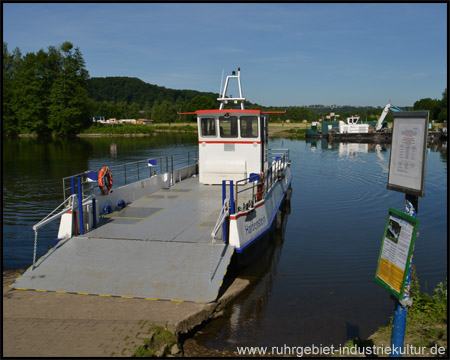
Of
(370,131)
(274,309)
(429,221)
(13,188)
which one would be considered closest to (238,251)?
(274,309)

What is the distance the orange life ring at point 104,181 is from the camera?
11.0m

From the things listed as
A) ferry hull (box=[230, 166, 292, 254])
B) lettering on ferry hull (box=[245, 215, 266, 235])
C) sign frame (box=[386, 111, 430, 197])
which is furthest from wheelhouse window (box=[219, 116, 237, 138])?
sign frame (box=[386, 111, 430, 197])

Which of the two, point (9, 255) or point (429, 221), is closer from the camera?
point (9, 255)

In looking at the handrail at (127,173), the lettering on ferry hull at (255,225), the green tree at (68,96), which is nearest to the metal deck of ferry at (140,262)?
the lettering on ferry hull at (255,225)

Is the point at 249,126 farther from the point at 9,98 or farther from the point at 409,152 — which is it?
the point at 9,98

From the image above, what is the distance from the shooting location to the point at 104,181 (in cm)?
1119

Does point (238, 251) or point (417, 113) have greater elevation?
point (417, 113)

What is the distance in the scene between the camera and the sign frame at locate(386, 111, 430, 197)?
11.8 ft

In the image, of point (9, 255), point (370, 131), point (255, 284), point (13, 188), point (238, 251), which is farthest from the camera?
point (370, 131)

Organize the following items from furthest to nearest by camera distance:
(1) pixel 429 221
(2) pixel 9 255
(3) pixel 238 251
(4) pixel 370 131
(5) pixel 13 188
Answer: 1. (4) pixel 370 131
2. (5) pixel 13 188
3. (1) pixel 429 221
4. (2) pixel 9 255
5. (3) pixel 238 251

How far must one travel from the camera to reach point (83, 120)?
82.6m

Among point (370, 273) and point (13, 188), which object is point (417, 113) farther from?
point (13, 188)

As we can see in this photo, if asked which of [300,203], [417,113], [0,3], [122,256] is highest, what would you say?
[0,3]

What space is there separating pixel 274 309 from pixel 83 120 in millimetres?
81503
